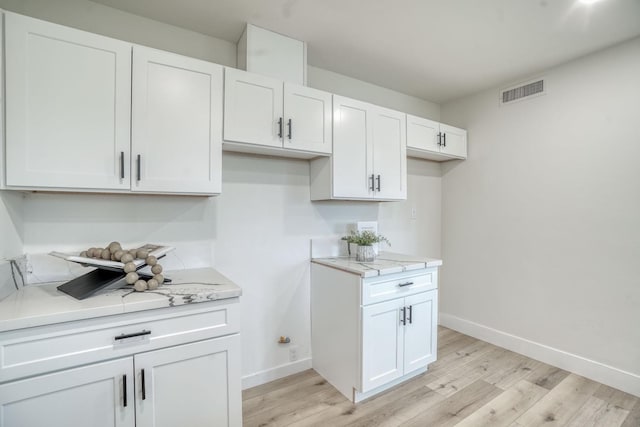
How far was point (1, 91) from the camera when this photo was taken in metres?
1.32

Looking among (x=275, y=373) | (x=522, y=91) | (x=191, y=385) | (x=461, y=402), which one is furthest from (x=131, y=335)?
(x=522, y=91)

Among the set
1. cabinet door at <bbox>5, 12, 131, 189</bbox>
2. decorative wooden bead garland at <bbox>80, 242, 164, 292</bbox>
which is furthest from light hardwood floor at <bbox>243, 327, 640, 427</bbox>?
cabinet door at <bbox>5, 12, 131, 189</bbox>

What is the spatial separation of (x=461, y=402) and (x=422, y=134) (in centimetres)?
221

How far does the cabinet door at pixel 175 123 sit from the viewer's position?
1.59 metres

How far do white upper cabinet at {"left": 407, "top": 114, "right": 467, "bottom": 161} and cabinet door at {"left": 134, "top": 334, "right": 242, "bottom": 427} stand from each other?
7.40 feet

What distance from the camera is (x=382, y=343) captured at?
2.12 metres

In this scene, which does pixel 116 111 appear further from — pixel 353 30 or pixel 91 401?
pixel 353 30

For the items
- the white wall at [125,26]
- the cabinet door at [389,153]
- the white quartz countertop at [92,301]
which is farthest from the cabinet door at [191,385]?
the white wall at [125,26]

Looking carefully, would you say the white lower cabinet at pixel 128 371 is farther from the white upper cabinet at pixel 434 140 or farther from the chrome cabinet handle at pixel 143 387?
the white upper cabinet at pixel 434 140

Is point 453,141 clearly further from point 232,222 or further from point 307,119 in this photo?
point 232,222

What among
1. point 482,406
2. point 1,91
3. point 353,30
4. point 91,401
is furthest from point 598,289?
point 1,91

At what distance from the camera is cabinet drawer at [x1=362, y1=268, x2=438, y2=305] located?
6.69ft

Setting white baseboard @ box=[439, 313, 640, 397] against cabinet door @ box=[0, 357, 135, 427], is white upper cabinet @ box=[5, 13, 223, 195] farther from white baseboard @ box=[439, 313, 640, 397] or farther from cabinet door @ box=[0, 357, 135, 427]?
white baseboard @ box=[439, 313, 640, 397]

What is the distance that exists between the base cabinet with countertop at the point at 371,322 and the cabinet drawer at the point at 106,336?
2.91 feet
